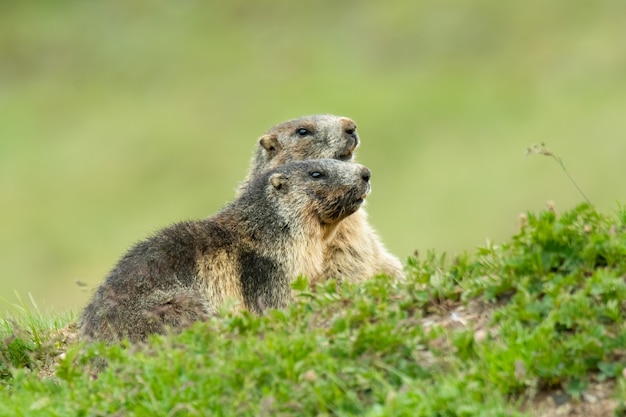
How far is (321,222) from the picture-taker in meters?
9.79

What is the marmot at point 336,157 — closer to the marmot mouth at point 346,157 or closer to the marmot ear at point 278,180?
the marmot mouth at point 346,157

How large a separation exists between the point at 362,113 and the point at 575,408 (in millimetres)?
25993

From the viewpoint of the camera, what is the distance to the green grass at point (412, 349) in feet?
18.9

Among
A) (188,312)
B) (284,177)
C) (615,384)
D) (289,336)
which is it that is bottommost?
(615,384)

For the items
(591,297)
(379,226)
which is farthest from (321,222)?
(379,226)

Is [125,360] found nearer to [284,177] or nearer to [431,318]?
[431,318]

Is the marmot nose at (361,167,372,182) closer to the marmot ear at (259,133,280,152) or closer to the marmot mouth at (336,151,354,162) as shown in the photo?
the marmot mouth at (336,151,354,162)

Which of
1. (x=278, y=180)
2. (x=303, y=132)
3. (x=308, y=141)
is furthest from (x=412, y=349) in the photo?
(x=303, y=132)

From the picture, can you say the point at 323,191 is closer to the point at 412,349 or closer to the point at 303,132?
the point at 303,132

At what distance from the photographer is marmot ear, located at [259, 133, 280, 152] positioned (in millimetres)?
11289

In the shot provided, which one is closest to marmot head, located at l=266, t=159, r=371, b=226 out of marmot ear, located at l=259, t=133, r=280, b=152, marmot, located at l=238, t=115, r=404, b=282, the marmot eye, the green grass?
marmot, located at l=238, t=115, r=404, b=282

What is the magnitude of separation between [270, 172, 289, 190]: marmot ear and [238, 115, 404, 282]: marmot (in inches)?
26.7

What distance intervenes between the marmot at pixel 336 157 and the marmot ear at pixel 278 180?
2.22 ft

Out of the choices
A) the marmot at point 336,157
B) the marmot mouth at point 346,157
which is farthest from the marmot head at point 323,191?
the marmot mouth at point 346,157
